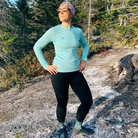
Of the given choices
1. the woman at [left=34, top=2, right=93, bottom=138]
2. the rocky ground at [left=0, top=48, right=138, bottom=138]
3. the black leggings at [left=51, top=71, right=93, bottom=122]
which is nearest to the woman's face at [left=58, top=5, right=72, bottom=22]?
the woman at [left=34, top=2, right=93, bottom=138]

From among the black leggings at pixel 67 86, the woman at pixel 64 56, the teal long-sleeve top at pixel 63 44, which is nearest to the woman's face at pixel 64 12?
the woman at pixel 64 56

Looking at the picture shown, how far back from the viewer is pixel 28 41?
416 inches

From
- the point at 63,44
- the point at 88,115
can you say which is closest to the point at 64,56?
the point at 63,44

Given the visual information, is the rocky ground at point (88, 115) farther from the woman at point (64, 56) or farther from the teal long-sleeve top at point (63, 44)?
the teal long-sleeve top at point (63, 44)

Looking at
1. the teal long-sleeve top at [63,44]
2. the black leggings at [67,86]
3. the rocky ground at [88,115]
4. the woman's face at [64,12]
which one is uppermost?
the woman's face at [64,12]

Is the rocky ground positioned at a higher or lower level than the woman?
lower

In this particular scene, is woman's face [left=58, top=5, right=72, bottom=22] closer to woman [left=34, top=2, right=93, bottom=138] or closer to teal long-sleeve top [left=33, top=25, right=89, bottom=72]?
woman [left=34, top=2, right=93, bottom=138]

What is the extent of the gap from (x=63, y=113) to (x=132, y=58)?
367 centimetres

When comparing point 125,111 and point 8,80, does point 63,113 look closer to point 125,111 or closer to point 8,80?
point 125,111

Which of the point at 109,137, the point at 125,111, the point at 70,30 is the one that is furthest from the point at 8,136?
the point at 125,111

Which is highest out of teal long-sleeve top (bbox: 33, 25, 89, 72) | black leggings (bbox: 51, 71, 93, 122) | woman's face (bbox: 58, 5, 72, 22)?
woman's face (bbox: 58, 5, 72, 22)

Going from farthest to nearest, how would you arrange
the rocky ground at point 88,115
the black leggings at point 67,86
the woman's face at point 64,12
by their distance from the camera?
the rocky ground at point 88,115 → the black leggings at point 67,86 → the woman's face at point 64,12

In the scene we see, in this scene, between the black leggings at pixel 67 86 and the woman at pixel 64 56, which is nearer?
the woman at pixel 64 56

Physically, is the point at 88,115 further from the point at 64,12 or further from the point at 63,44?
the point at 64,12
